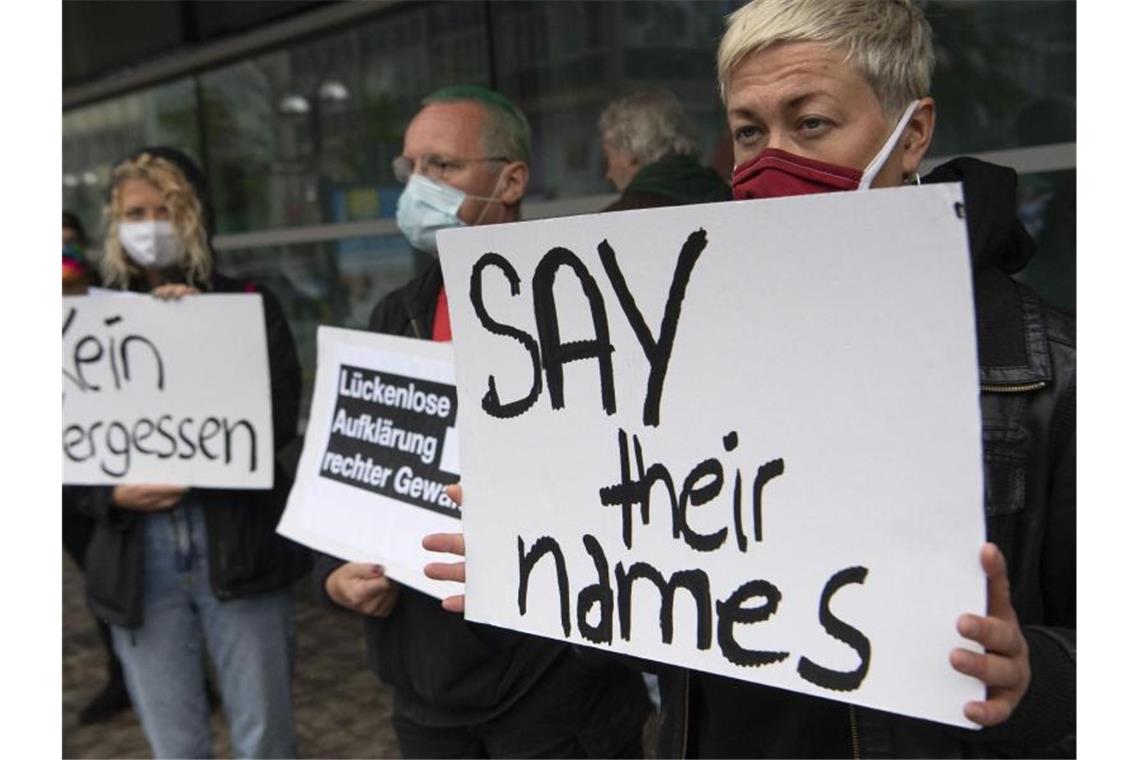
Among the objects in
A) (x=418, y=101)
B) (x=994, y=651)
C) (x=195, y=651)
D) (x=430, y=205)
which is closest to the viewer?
(x=994, y=651)

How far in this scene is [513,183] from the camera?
A: 7.52 feet

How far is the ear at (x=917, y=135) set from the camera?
128 cm

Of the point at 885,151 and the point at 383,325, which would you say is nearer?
the point at 885,151

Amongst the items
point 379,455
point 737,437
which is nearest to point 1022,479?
point 737,437

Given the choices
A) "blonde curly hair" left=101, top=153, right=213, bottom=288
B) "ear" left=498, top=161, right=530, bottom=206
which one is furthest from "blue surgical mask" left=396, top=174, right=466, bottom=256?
"blonde curly hair" left=101, top=153, right=213, bottom=288

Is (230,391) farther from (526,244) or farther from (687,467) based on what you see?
(687,467)

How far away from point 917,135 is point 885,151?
0.29 ft

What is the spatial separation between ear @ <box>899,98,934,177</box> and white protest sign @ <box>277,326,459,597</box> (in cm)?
92

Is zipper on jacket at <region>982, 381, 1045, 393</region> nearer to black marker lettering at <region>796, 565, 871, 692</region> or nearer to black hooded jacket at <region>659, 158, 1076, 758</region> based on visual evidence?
black hooded jacket at <region>659, 158, 1076, 758</region>

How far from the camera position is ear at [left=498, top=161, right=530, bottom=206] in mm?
2271

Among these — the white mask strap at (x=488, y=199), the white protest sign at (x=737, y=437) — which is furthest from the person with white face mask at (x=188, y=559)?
the white protest sign at (x=737, y=437)

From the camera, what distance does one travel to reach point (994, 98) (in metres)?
3.40

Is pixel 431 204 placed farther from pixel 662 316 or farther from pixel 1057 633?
pixel 1057 633

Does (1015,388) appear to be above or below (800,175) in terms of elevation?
below
